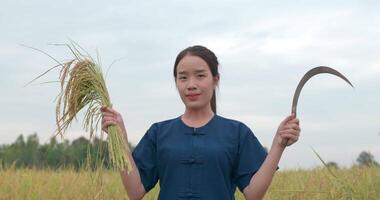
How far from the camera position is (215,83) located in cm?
258

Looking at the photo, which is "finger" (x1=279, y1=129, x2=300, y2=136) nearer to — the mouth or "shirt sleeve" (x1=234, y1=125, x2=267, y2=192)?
"shirt sleeve" (x1=234, y1=125, x2=267, y2=192)

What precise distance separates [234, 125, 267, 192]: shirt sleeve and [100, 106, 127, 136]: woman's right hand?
0.52 meters

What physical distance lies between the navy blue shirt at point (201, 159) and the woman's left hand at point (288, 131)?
0.70 feet

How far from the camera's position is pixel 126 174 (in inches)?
97.9

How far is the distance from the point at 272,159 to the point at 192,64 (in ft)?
1.70

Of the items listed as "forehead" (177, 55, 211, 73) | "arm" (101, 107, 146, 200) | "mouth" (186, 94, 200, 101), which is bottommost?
"arm" (101, 107, 146, 200)

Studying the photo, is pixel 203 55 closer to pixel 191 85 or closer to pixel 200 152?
pixel 191 85

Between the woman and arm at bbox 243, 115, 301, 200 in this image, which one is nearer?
arm at bbox 243, 115, 301, 200

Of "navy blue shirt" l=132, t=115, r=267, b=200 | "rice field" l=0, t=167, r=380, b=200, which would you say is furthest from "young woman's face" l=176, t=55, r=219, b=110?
"rice field" l=0, t=167, r=380, b=200

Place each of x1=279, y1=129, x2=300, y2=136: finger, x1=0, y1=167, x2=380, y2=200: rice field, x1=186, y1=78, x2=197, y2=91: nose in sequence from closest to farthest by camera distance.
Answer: x1=279, y1=129, x2=300, y2=136: finger < x1=186, y1=78, x2=197, y2=91: nose < x1=0, y1=167, x2=380, y2=200: rice field

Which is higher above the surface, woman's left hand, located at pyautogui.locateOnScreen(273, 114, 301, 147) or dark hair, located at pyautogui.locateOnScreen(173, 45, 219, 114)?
dark hair, located at pyautogui.locateOnScreen(173, 45, 219, 114)

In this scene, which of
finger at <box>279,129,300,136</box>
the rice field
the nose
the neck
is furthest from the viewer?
the rice field

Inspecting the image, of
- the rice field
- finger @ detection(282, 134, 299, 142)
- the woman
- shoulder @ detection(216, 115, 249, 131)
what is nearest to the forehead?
the woman

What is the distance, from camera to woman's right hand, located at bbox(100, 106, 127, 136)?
241 cm
